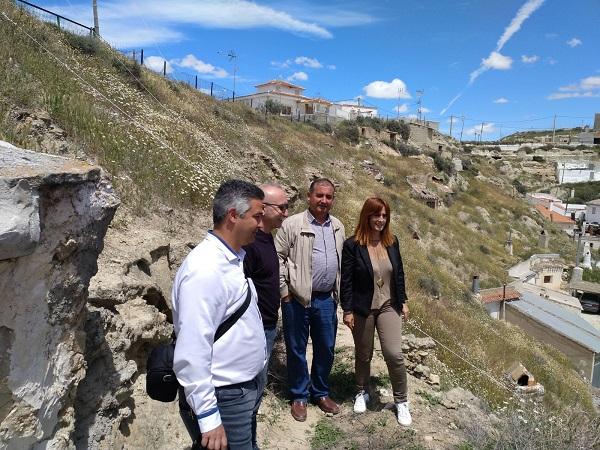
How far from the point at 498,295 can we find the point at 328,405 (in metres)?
16.3

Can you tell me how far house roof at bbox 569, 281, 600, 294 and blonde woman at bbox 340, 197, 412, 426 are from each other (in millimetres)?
30465

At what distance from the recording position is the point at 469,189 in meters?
40.8

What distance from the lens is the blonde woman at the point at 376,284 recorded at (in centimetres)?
358

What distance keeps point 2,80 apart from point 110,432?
17.8 ft

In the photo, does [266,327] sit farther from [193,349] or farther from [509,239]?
[509,239]

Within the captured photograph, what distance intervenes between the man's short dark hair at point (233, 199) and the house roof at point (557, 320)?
57.4ft

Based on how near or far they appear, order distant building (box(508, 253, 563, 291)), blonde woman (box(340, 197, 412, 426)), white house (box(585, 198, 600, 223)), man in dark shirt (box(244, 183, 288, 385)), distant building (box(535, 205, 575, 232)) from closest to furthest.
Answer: man in dark shirt (box(244, 183, 288, 385)) → blonde woman (box(340, 197, 412, 426)) → distant building (box(508, 253, 563, 291)) → distant building (box(535, 205, 575, 232)) → white house (box(585, 198, 600, 223))

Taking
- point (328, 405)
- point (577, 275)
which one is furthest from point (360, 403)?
point (577, 275)

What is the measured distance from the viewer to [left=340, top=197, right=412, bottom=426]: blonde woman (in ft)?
11.7

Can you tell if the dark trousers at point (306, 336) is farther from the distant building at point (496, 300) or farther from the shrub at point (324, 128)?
the shrub at point (324, 128)

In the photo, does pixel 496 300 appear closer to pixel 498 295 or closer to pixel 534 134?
pixel 498 295

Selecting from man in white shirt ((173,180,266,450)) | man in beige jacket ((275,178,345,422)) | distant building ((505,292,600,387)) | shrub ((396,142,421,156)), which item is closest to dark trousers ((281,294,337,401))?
man in beige jacket ((275,178,345,422))

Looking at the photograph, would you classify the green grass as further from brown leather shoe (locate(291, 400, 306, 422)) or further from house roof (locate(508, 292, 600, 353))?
house roof (locate(508, 292, 600, 353))

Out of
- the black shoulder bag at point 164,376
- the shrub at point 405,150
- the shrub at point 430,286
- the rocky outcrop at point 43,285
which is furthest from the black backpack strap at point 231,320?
the shrub at point 405,150
